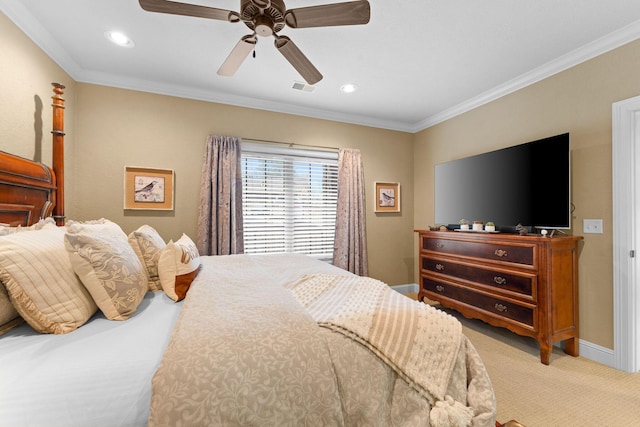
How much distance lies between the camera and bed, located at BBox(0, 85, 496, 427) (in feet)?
2.54

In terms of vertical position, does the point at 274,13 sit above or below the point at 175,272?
above

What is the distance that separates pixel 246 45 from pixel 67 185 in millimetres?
2357

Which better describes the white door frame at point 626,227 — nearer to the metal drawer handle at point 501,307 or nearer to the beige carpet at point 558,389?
the beige carpet at point 558,389

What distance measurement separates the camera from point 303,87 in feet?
10.4

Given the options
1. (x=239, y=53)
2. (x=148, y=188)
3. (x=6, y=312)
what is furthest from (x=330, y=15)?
(x=148, y=188)

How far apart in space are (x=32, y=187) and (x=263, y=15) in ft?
6.40

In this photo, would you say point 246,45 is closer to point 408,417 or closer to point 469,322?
point 408,417

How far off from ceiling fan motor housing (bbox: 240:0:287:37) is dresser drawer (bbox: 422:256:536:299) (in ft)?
9.10

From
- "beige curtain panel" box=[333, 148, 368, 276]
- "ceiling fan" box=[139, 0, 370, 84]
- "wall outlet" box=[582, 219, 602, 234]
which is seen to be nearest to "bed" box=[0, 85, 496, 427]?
"ceiling fan" box=[139, 0, 370, 84]

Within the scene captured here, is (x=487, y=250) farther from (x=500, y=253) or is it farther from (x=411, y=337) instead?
(x=411, y=337)

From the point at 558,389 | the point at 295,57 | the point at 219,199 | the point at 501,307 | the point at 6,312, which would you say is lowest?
the point at 558,389

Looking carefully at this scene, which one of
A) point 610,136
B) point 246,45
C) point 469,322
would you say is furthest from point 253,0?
point 469,322

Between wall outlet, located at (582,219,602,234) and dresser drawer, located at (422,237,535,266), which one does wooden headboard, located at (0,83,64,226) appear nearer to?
dresser drawer, located at (422,237,535,266)

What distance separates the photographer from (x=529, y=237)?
2.35 metres
